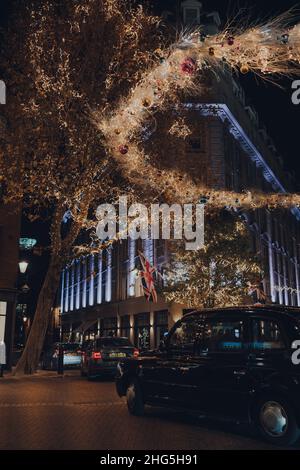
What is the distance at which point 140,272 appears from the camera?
27.0 meters

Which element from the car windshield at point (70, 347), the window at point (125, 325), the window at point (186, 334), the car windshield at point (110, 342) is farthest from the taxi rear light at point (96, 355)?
the window at point (125, 325)

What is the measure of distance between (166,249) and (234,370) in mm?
26934

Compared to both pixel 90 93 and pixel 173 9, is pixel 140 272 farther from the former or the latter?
pixel 173 9

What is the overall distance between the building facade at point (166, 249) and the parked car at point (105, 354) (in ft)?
31.2

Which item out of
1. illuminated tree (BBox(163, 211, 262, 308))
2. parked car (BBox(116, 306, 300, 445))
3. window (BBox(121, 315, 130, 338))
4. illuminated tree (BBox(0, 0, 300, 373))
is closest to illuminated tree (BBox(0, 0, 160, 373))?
illuminated tree (BBox(0, 0, 300, 373))

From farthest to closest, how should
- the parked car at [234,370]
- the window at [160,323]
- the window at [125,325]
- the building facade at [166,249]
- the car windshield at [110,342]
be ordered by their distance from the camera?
the window at [125,325]
the building facade at [166,249]
the window at [160,323]
the car windshield at [110,342]
the parked car at [234,370]

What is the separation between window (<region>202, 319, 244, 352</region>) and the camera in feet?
25.6

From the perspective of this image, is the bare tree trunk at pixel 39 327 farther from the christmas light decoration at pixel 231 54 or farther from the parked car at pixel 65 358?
the christmas light decoration at pixel 231 54

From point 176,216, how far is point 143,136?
4.47m

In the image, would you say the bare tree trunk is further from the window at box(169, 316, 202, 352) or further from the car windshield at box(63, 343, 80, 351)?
the window at box(169, 316, 202, 352)

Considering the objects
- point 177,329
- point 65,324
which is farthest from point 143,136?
point 65,324

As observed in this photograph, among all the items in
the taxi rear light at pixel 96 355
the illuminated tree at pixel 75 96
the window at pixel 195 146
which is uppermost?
the window at pixel 195 146

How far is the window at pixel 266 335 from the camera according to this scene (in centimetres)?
735

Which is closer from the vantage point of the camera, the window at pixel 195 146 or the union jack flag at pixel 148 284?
the union jack flag at pixel 148 284
